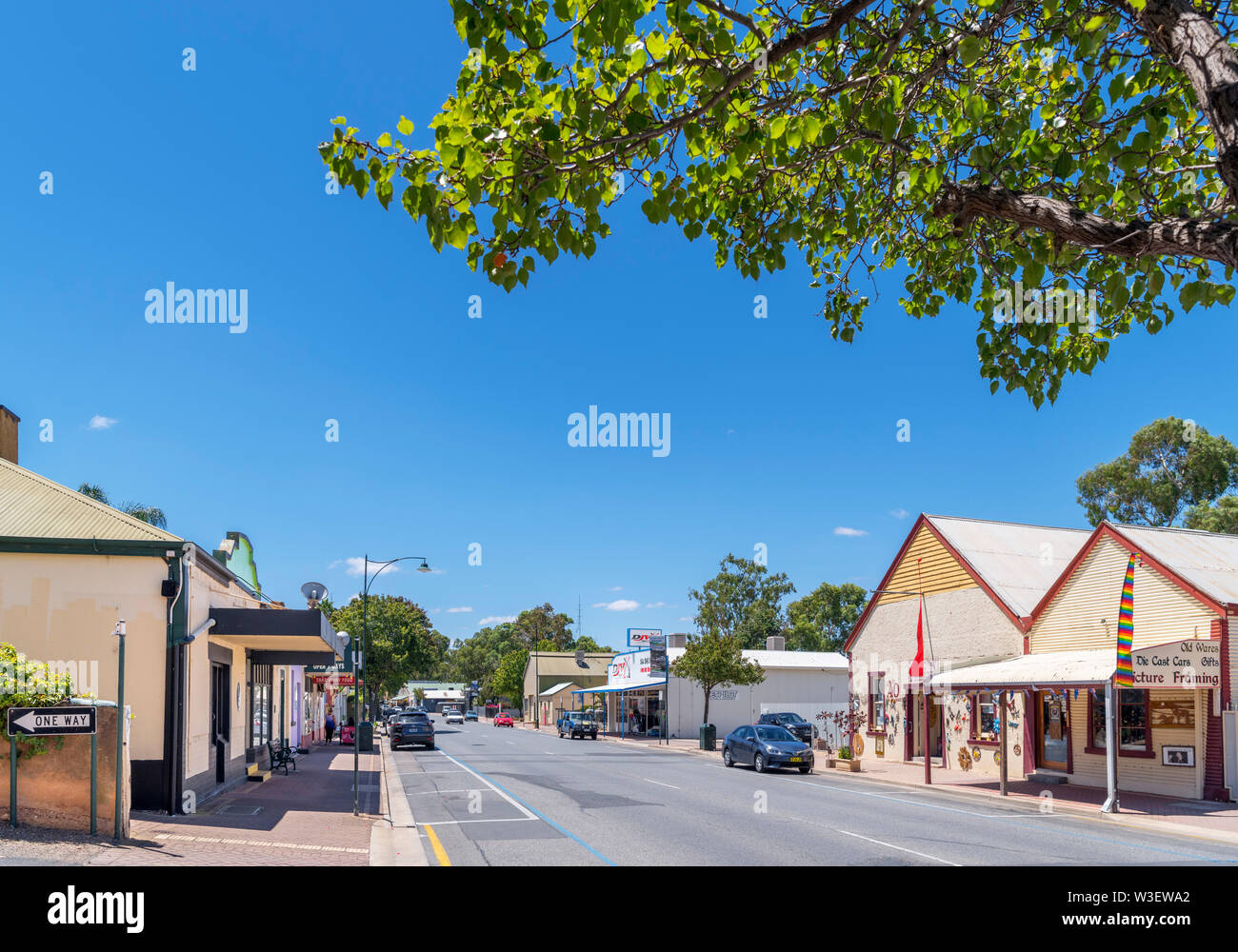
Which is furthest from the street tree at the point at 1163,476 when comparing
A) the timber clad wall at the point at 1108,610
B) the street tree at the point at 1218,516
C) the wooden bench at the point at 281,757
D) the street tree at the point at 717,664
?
the wooden bench at the point at 281,757

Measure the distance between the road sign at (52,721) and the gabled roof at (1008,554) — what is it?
75.5ft

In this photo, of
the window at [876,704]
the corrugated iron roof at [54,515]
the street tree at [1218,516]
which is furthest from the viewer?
the street tree at [1218,516]

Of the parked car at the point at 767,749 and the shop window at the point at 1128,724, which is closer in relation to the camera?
the shop window at the point at 1128,724

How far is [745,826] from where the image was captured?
16.2 metres

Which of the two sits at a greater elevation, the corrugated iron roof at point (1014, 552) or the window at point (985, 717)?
the corrugated iron roof at point (1014, 552)

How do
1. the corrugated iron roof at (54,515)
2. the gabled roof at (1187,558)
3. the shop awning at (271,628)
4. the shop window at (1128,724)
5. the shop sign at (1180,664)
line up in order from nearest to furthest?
the corrugated iron roof at (54,515)
the shop awning at (271,628)
the shop sign at (1180,664)
the gabled roof at (1187,558)
the shop window at (1128,724)

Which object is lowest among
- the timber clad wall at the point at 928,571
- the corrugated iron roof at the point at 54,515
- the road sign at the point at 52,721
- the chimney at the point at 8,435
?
the road sign at the point at 52,721

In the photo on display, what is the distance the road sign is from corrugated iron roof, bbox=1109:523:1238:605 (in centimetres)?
2070

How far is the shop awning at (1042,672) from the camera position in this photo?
68.3 feet

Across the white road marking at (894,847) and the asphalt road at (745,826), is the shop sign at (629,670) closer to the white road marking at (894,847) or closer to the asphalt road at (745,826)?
the asphalt road at (745,826)

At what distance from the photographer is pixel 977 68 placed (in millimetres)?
8023

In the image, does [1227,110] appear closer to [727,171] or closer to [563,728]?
[727,171]
